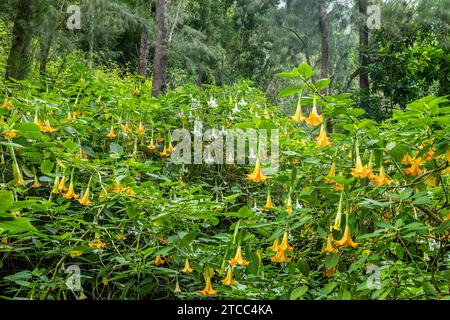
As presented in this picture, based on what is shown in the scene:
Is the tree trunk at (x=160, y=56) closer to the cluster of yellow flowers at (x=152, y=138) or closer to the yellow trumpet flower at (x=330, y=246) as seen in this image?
the cluster of yellow flowers at (x=152, y=138)

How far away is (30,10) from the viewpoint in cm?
461

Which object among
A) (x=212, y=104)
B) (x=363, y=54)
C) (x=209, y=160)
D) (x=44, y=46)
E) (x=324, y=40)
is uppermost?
(x=324, y=40)

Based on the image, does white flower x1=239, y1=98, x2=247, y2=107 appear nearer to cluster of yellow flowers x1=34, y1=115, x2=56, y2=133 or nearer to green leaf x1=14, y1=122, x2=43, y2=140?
cluster of yellow flowers x1=34, y1=115, x2=56, y2=133

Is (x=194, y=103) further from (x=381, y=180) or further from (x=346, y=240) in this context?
(x=346, y=240)

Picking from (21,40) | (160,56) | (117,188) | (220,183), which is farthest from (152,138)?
(160,56)

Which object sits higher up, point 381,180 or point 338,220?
point 381,180

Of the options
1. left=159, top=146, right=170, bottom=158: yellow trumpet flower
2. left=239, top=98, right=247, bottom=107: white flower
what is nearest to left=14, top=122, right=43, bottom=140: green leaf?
left=159, top=146, right=170, bottom=158: yellow trumpet flower

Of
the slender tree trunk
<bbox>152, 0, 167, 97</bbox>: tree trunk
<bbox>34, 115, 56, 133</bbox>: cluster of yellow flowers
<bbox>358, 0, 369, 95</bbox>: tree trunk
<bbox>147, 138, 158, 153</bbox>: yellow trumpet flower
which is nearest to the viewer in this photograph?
<bbox>34, 115, 56, 133</bbox>: cluster of yellow flowers

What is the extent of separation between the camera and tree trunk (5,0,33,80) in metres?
4.54

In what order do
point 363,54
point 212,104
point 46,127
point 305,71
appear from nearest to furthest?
1. point 305,71
2. point 46,127
3. point 212,104
4. point 363,54

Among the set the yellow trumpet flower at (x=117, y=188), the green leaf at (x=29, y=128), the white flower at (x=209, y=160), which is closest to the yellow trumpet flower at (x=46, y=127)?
the yellow trumpet flower at (x=117, y=188)

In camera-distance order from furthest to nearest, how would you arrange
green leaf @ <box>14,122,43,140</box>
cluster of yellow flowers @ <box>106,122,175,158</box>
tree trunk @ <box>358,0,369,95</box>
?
tree trunk @ <box>358,0,369,95</box>
cluster of yellow flowers @ <box>106,122,175,158</box>
green leaf @ <box>14,122,43,140</box>

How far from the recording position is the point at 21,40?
15.0 feet

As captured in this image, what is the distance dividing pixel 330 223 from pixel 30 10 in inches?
168
